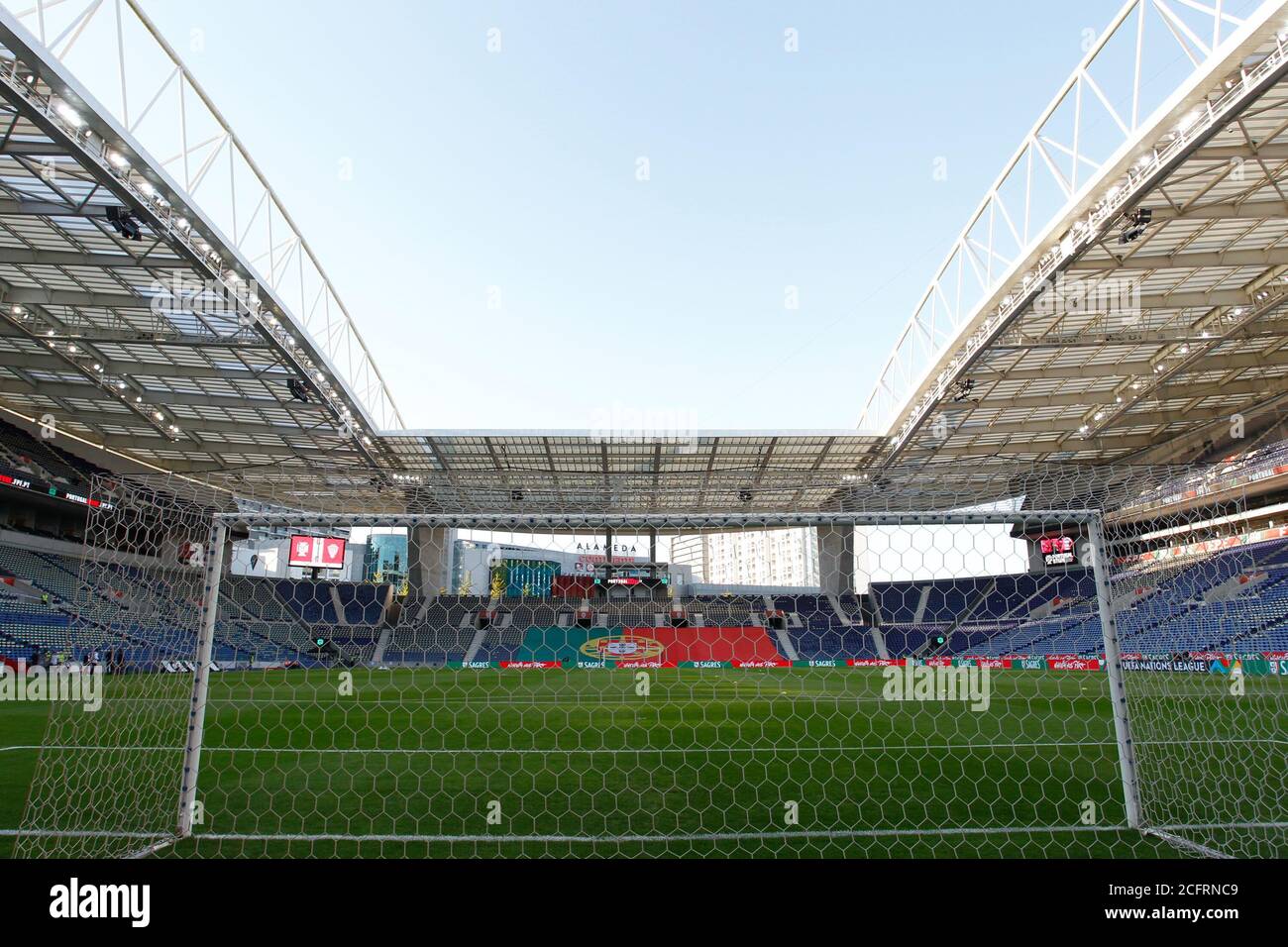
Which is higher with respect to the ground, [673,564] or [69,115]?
[69,115]

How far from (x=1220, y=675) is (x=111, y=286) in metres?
30.2

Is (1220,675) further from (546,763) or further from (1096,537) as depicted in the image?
(546,763)

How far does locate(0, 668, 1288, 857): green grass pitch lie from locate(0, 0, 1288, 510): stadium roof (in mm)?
2630

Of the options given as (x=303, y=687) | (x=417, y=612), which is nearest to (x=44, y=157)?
(x=303, y=687)

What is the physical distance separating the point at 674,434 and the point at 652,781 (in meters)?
20.3

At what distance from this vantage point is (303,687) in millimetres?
18172

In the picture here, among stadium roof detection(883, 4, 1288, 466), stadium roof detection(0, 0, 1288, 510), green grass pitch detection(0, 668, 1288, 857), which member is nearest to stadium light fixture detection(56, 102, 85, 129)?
stadium roof detection(0, 0, 1288, 510)

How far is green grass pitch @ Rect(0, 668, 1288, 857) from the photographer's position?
170 inches

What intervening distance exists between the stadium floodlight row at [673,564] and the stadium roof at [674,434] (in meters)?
0.12

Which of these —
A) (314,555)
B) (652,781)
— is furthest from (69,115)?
(314,555)

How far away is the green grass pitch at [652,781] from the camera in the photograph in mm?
4320

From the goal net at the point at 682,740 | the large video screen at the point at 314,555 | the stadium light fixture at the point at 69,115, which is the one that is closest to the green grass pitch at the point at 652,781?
the goal net at the point at 682,740

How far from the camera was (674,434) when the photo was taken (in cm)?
2594

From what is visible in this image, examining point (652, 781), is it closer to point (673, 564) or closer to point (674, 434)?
point (673, 564)
